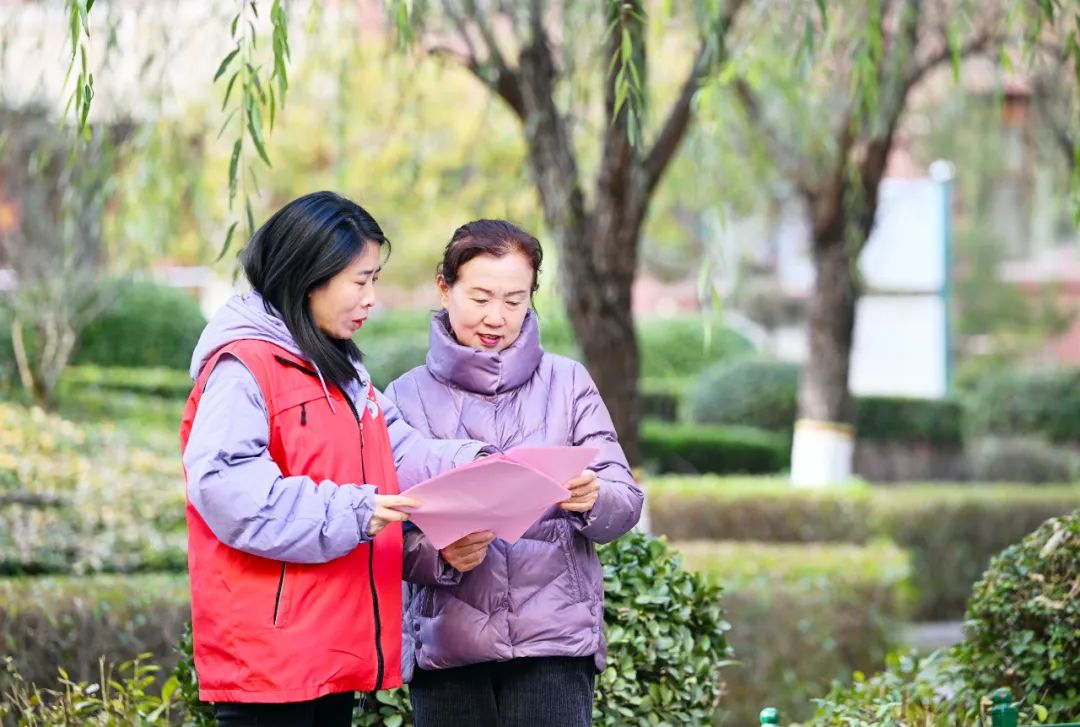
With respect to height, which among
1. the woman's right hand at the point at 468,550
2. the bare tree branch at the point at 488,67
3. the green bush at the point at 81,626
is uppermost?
the bare tree branch at the point at 488,67

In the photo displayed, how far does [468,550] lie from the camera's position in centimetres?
275

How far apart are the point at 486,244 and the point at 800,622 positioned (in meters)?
3.88

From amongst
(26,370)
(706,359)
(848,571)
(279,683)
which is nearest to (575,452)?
(279,683)

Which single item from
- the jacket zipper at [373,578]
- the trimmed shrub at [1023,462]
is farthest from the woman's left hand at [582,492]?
the trimmed shrub at [1023,462]

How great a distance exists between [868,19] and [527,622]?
2.49 metres

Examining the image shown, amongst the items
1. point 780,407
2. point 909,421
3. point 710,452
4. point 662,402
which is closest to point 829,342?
point 710,452

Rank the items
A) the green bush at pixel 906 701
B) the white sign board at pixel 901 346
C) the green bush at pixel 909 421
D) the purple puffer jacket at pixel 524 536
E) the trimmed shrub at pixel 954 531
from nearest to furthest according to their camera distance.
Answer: the purple puffer jacket at pixel 524 536, the green bush at pixel 906 701, the trimmed shrub at pixel 954 531, the green bush at pixel 909 421, the white sign board at pixel 901 346

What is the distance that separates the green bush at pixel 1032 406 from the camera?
1551cm

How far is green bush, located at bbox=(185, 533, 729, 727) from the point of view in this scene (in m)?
3.53

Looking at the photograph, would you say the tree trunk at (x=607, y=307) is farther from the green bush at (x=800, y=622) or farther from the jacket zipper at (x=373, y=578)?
the jacket zipper at (x=373, y=578)

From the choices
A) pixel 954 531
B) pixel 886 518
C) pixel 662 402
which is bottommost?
pixel 954 531

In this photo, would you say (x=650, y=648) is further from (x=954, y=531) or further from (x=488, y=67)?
(x=954, y=531)

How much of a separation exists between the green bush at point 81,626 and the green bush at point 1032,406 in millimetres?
12300

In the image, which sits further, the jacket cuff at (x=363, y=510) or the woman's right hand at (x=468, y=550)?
the woman's right hand at (x=468, y=550)
